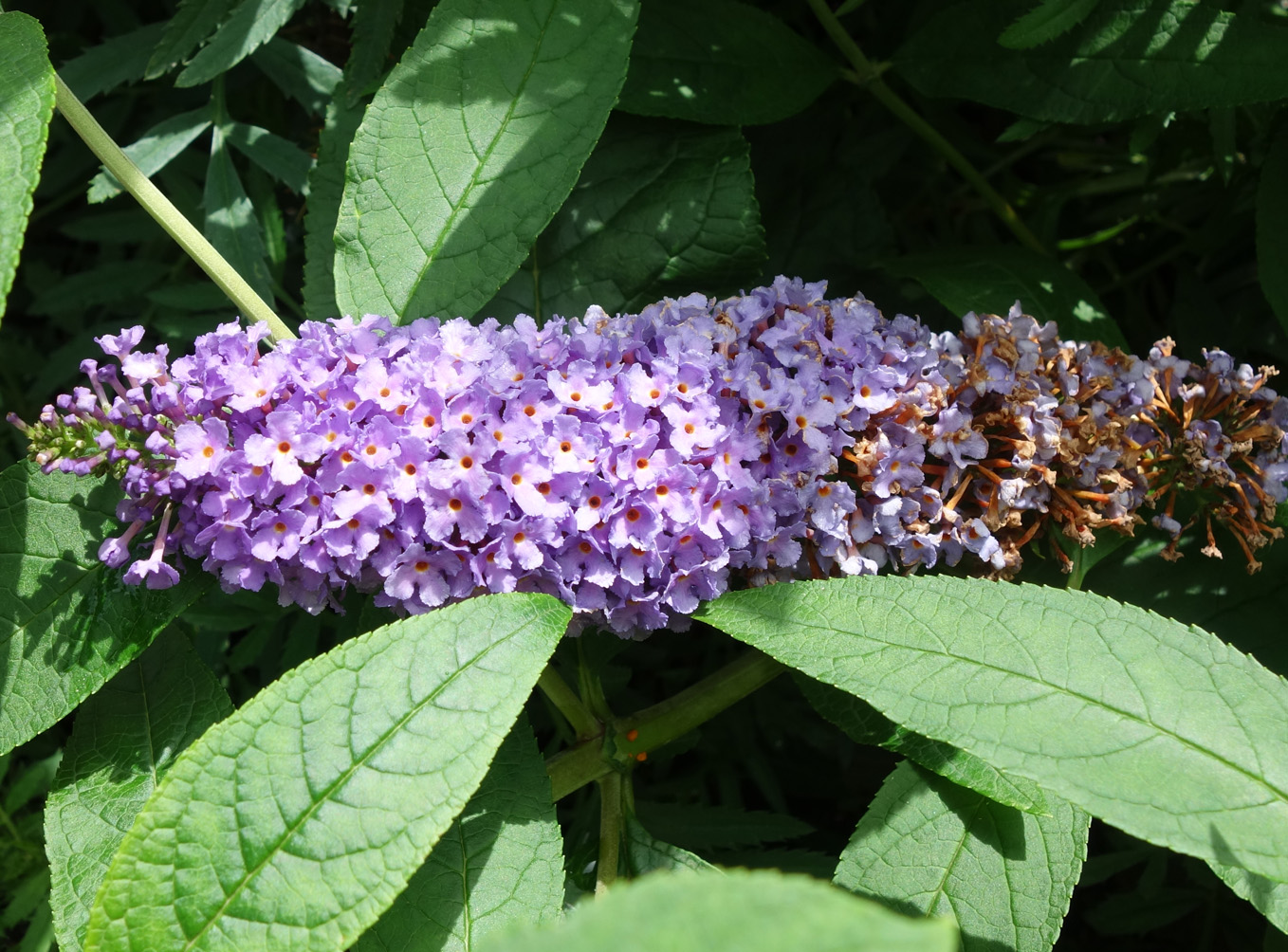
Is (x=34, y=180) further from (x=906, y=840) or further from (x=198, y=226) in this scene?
(x=906, y=840)

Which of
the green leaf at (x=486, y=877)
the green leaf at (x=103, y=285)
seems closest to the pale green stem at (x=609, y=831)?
the green leaf at (x=486, y=877)

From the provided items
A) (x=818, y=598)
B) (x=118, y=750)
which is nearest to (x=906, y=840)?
(x=818, y=598)

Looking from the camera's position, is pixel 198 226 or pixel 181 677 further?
pixel 198 226

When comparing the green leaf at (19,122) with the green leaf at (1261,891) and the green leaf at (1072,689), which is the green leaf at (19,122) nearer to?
the green leaf at (1072,689)

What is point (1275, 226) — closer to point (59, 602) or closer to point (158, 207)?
point (158, 207)

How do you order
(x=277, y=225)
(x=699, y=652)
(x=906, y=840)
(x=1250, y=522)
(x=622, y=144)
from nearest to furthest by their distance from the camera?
(x=906, y=840) < (x=1250, y=522) < (x=622, y=144) < (x=277, y=225) < (x=699, y=652)

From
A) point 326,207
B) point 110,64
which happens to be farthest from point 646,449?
point 110,64

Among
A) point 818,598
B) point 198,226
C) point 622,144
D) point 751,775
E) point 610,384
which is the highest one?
point 622,144

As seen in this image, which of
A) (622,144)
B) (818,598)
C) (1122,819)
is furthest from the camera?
(622,144)
